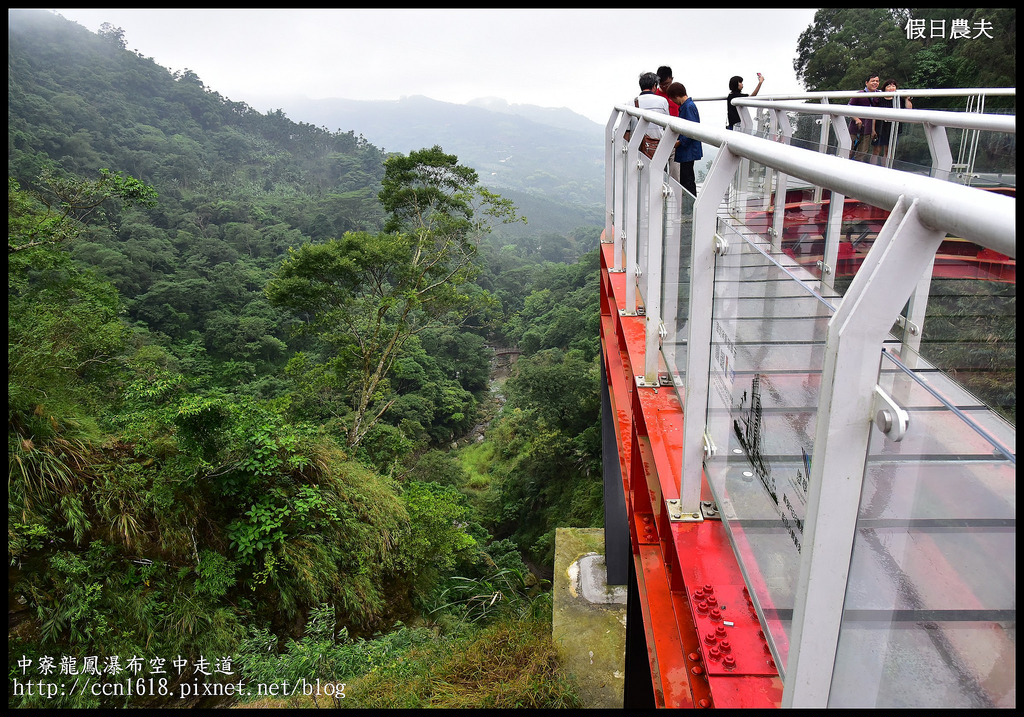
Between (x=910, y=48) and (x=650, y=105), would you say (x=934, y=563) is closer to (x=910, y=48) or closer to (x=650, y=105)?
(x=650, y=105)

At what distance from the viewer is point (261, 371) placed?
2259cm

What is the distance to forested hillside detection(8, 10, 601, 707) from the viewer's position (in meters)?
6.00

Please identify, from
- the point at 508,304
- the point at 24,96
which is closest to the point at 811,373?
the point at 508,304

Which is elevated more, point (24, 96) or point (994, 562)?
point (24, 96)

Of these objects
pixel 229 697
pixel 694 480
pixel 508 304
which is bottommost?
pixel 508 304

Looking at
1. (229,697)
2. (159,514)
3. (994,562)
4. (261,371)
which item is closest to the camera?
(994,562)

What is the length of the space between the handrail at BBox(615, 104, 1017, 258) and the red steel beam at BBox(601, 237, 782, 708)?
116 cm

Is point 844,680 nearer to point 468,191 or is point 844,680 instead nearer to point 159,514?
point 159,514

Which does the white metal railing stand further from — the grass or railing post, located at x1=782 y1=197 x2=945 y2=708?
the grass

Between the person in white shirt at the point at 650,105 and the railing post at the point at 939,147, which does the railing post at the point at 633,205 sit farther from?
the railing post at the point at 939,147

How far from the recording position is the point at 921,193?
768mm

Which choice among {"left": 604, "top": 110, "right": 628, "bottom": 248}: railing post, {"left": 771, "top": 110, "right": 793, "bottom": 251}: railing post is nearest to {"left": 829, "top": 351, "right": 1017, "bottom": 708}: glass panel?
{"left": 771, "top": 110, "right": 793, "bottom": 251}: railing post

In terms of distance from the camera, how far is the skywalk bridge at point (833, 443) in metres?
0.81

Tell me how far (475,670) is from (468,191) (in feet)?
39.0
